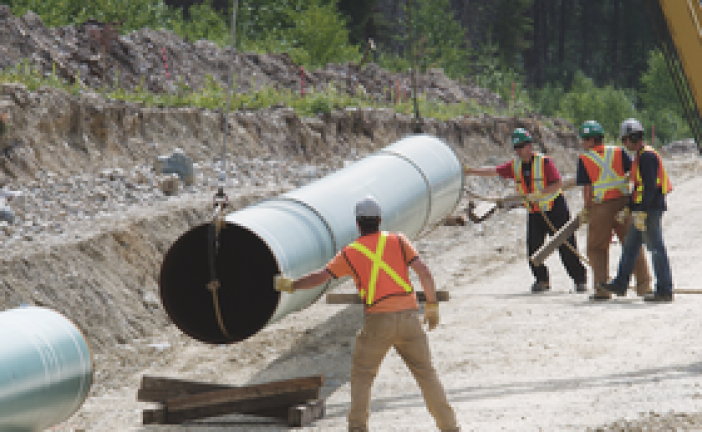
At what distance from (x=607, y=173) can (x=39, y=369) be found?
6.45 m

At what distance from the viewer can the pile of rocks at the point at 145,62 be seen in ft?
46.0

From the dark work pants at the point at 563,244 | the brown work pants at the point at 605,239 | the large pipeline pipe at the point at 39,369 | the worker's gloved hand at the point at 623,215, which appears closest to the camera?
the large pipeline pipe at the point at 39,369

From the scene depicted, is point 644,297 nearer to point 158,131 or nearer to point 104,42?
point 158,131

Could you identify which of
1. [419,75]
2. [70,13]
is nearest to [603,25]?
[419,75]

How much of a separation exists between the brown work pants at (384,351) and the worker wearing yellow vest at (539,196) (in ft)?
16.4

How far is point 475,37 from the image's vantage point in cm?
4941

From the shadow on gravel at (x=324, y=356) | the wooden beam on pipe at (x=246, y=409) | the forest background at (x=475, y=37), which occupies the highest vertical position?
the forest background at (x=475, y=37)

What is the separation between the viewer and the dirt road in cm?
611

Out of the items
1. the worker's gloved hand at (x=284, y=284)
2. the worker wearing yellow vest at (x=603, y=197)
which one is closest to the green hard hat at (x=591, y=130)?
the worker wearing yellow vest at (x=603, y=197)

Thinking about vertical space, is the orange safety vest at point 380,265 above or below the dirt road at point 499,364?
above

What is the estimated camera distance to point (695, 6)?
738 cm

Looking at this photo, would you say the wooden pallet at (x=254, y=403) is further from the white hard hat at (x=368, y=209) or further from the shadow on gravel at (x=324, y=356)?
the white hard hat at (x=368, y=209)

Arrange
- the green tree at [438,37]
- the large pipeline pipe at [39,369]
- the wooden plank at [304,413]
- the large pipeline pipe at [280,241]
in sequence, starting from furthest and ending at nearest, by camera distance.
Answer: the green tree at [438,37] → the large pipeline pipe at [280,241] → the wooden plank at [304,413] → the large pipeline pipe at [39,369]

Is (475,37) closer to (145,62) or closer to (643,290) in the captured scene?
(145,62)
